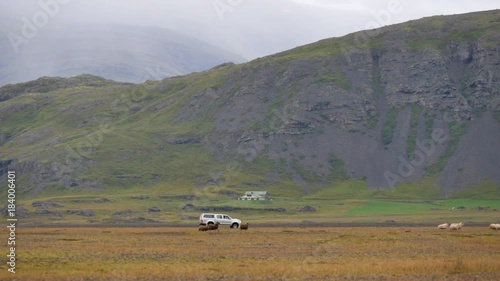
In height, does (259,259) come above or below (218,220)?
below

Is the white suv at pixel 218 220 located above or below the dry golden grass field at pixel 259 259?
above

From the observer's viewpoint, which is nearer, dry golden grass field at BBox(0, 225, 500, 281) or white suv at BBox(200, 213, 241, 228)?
dry golden grass field at BBox(0, 225, 500, 281)

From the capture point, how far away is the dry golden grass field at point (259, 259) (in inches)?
1737

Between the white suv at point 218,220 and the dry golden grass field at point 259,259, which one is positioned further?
the white suv at point 218,220

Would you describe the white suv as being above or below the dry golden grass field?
above

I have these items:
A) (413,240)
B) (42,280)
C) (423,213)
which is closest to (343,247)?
(413,240)

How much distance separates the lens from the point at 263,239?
75250 millimetres

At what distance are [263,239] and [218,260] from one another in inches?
888

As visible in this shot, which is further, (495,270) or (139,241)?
(139,241)

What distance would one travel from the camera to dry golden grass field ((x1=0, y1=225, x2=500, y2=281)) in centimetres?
4412

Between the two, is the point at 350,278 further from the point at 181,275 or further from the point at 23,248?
the point at 23,248

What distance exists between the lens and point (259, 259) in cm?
5356

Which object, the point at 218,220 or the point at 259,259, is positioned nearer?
the point at 259,259

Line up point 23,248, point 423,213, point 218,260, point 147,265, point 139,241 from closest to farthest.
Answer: point 147,265 → point 218,260 → point 23,248 → point 139,241 → point 423,213
